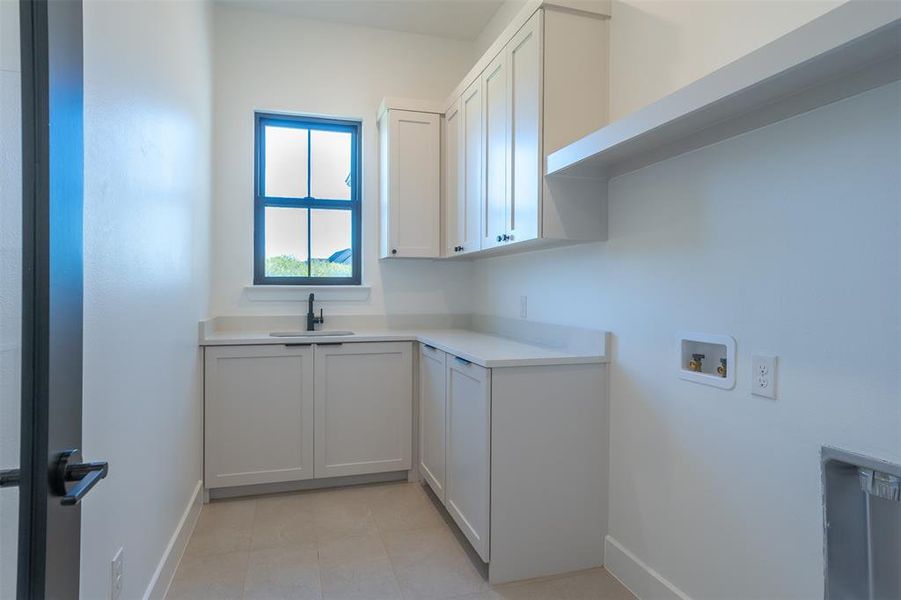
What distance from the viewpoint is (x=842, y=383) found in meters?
1.22

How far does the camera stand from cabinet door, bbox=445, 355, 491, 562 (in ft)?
A: 6.54

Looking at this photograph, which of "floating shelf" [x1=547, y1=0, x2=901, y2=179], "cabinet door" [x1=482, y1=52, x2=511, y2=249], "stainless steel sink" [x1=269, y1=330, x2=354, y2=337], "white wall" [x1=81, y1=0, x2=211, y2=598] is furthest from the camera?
"stainless steel sink" [x1=269, y1=330, x2=354, y2=337]

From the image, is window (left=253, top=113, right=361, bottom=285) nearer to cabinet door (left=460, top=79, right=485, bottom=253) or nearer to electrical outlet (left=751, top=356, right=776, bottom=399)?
cabinet door (left=460, top=79, right=485, bottom=253)

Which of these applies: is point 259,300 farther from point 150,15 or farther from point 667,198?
point 667,198

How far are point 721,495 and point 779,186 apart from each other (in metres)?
0.96

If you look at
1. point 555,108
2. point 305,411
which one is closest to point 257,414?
point 305,411

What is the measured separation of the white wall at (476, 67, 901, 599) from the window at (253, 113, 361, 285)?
6.73ft

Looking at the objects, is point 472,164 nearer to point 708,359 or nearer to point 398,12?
point 398,12

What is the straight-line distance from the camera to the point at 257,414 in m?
2.84

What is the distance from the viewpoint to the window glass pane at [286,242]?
3.42 metres

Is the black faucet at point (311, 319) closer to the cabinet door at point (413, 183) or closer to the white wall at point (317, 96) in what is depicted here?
the white wall at point (317, 96)

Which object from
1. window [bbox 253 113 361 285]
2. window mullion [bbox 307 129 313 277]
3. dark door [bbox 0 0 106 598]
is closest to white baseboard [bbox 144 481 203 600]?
dark door [bbox 0 0 106 598]

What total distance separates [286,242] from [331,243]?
1.01 ft

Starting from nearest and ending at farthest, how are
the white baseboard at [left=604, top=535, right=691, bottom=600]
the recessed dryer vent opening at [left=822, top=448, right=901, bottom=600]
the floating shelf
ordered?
the floating shelf → the recessed dryer vent opening at [left=822, top=448, right=901, bottom=600] → the white baseboard at [left=604, top=535, right=691, bottom=600]
